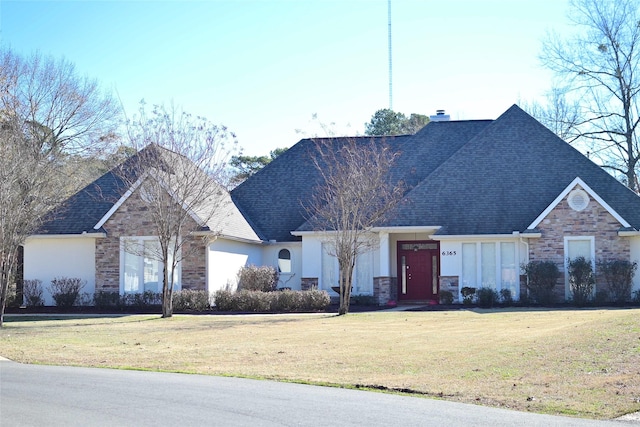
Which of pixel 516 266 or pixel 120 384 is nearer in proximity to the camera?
pixel 120 384

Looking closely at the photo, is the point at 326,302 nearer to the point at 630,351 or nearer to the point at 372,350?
the point at 372,350

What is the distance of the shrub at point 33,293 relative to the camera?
31.0m

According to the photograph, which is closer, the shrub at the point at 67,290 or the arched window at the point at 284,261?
the shrub at the point at 67,290

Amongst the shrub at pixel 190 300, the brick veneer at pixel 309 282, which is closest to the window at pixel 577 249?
the brick veneer at pixel 309 282

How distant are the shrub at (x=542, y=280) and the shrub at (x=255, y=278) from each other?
996cm

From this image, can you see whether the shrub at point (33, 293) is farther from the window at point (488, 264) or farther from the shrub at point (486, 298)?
the window at point (488, 264)

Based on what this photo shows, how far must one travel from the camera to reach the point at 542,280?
29.2m

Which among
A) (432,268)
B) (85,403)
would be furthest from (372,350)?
(432,268)

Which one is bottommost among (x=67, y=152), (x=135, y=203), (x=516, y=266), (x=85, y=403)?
(x=85, y=403)

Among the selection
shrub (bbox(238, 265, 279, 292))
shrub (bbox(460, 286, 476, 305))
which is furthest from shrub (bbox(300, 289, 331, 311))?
shrub (bbox(460, 286, 476, 305))

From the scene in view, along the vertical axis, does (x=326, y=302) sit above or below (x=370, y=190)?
below

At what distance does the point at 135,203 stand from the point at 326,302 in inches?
322

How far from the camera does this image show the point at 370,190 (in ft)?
89.7

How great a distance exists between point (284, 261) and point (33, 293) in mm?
10258
